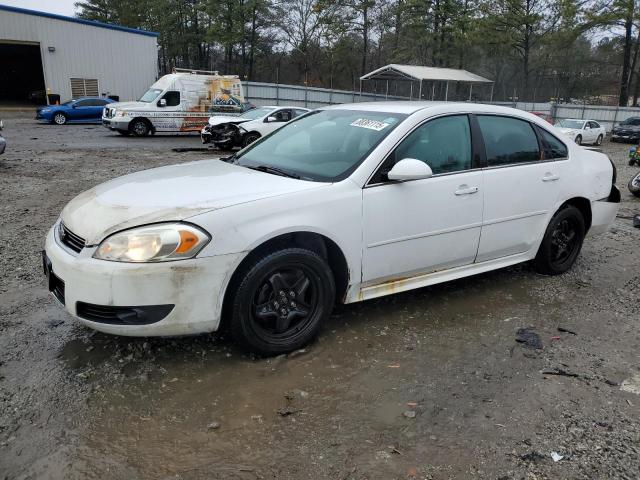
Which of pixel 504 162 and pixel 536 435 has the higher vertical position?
pixel 504 162

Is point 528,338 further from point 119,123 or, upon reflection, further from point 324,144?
point 119,123

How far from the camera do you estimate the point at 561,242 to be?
4.85 meters

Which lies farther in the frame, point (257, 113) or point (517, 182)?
point (257, 113)

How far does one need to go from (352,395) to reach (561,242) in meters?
2.98

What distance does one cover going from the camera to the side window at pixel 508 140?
4.12 metres

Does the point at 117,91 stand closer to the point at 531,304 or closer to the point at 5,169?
the point at 5,169

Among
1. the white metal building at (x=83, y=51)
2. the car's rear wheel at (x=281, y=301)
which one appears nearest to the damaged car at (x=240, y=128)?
the car's rear wheel at (x=281, y=301)

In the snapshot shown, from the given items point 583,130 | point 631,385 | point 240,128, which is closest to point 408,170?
point 631,385

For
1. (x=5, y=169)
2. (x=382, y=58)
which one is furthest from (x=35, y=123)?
(x=382, y=58)

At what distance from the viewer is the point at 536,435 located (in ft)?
8.52

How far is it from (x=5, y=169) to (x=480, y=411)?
10.9 metres

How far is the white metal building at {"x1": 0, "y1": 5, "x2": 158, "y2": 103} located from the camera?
29.9 meters

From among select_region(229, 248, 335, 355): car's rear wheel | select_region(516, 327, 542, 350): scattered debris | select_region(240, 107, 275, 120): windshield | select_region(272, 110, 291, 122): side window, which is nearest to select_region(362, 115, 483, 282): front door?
select_region(229, 248, 335, 355): car's rear wheel

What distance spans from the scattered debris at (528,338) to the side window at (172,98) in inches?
723
